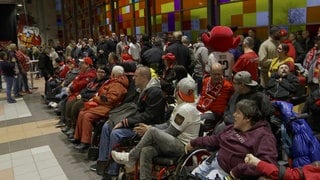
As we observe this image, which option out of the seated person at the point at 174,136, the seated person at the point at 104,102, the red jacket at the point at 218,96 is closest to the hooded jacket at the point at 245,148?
the seated person at the point at 174,136

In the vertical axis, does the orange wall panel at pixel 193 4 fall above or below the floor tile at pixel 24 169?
above

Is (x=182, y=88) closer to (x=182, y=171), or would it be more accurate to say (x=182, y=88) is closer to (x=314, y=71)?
(x=182, y=171)

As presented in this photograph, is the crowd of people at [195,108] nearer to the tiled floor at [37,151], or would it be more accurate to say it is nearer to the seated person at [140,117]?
the seated person at [140,117]

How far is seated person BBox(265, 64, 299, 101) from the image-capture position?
3.99 metres

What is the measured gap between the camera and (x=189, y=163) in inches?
124

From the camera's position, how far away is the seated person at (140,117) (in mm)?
3922


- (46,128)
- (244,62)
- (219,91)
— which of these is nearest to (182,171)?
(219,91)

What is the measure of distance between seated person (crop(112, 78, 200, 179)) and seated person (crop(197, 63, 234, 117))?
0.38 m

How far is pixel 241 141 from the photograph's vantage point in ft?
8.80

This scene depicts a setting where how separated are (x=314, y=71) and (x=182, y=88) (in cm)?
225

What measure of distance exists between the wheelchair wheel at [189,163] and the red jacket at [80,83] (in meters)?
3.38

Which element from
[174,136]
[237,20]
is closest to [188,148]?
[174,136]

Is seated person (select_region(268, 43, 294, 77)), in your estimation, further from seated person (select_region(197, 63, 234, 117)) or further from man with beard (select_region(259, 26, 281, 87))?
seated person (select_region(197, 63, 234, 117))

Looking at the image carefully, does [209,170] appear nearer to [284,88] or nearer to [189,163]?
[189,163]
